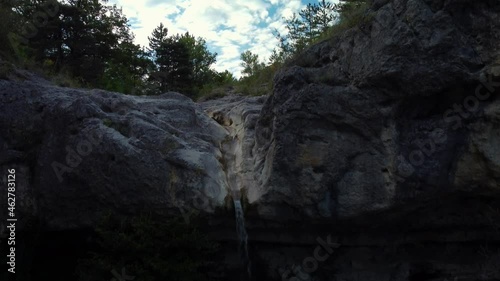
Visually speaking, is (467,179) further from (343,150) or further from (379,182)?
(343,150)

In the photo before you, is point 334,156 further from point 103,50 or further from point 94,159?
point 103,50

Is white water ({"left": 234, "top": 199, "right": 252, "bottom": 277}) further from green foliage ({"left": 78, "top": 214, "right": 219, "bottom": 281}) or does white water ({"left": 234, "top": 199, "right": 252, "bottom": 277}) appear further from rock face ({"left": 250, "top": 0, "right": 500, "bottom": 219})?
green foliage ({"left": 78, "top": 214, "right": 219, "bottom": 281})

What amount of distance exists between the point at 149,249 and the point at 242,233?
2130 millimetres

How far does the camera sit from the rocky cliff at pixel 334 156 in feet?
24.2

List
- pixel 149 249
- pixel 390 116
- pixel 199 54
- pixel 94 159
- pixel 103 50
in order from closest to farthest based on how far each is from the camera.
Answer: pixel 390 116
pixel 149 249
pixel 94 159
pixel 103 50
pixel 199 54

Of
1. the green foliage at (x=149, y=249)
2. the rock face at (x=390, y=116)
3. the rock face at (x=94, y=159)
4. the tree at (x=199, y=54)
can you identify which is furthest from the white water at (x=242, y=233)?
the tree at (x=199, y=54)

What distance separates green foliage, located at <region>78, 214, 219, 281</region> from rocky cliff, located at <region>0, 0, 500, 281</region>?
15.0 inches

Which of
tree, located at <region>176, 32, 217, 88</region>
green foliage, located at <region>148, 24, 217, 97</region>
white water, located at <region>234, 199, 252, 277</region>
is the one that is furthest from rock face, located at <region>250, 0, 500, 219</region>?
tree, located at <region>176, 32, 217, 88</region>

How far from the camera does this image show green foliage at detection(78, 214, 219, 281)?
8117 millimetres

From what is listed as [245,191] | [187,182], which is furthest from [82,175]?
[245,191]

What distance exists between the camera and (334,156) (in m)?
8.20

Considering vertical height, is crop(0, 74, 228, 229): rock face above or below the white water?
above

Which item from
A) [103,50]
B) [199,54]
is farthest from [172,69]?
[199,54]

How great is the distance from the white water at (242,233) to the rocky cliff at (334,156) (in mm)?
147
